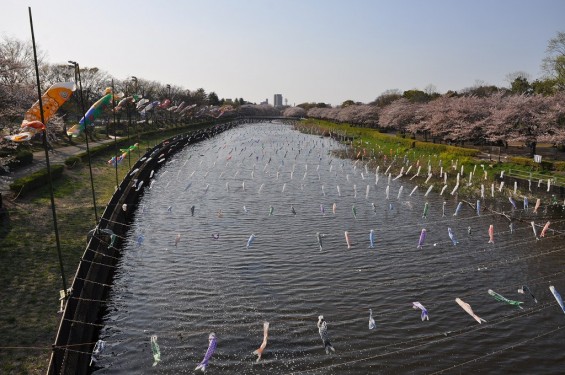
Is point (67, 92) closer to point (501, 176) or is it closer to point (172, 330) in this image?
point (172, 330)

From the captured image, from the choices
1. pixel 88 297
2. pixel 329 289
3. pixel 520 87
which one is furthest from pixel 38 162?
pixel 520 87

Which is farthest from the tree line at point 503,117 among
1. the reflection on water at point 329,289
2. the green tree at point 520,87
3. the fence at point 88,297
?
the fence at point 88,297

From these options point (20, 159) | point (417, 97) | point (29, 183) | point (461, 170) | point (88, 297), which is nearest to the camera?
point (88, 297)

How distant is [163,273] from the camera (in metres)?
20.6

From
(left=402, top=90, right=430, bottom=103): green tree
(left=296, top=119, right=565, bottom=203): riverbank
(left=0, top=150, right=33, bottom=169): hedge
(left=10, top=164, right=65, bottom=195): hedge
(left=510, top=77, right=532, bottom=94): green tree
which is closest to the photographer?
(left=10, top=164, right=65, bottom=195): hedge

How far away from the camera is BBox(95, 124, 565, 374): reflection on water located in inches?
559

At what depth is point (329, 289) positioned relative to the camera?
18875 millimetres

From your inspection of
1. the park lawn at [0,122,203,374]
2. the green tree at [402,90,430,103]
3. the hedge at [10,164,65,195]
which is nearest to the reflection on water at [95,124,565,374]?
the park lawn at [0,122,203,374]

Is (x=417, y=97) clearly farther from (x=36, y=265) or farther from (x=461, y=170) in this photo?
(x=36, y=265)

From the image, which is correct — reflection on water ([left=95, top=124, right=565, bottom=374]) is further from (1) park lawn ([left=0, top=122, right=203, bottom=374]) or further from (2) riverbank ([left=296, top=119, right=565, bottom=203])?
(2) riverbank ([left=296, top=119, right=565, bottom=203])

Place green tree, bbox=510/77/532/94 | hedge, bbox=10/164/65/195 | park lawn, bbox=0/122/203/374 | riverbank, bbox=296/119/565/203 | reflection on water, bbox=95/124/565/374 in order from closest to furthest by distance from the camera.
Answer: park lawn, bbox=0/122/203/374, reflection on water, bbox=95/124/565/374, hedge, bbox=10/164/65/195, riverbank, bbox=296/119/565/203, green tree, bbox=510/77/532/94

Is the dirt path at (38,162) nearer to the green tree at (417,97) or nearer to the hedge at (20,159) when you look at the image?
the hedge at (20,159)

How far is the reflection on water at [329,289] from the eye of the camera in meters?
14.2

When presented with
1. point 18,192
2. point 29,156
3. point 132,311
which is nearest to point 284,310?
point 132,311
